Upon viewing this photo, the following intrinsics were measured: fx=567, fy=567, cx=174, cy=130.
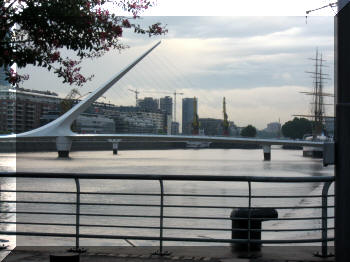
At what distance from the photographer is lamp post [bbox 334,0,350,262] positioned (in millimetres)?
2377

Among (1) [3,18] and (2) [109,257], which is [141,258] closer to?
(2) [109,257]

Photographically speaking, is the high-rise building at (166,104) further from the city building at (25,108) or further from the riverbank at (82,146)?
the city building at (25,108)

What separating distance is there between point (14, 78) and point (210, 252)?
2.24 metres

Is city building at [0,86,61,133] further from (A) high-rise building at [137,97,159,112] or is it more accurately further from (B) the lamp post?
(B) the lamp post

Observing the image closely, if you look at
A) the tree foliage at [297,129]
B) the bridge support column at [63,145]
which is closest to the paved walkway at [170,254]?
the bridge support column at [63,145]

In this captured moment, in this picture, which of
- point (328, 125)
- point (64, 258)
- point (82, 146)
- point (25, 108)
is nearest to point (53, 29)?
point (64, 258)

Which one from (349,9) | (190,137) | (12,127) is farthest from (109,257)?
(12,127)

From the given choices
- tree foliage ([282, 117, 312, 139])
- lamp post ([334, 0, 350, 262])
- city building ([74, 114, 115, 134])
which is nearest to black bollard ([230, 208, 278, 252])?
lamp post ([334, 0, 350, 262])

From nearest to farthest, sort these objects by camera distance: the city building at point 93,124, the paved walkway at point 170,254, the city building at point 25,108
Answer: the paved walkway at point 170,254, the city building at point 25,108, the city building at point 93,124

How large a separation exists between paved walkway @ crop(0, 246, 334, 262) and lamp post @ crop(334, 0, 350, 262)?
6.47 feet

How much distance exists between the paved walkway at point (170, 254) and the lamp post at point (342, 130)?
6.47 ft

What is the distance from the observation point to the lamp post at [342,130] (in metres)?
2.38

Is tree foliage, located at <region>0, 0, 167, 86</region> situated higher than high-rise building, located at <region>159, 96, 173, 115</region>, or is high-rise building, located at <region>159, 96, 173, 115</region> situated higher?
high-rise building, located at <region>159, 96, 173, 115</region>

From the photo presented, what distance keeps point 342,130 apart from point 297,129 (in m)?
107
